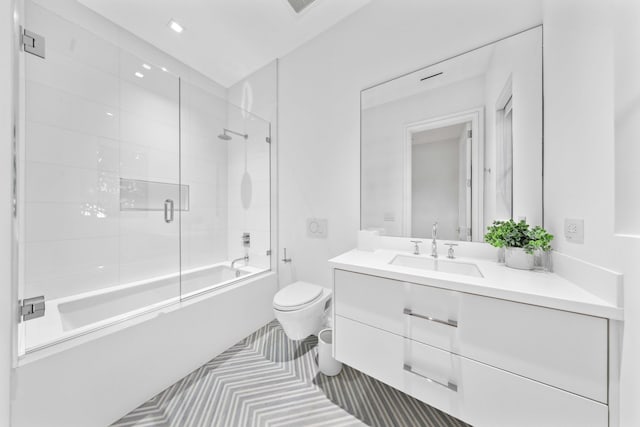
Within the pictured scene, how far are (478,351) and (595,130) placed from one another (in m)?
0.94

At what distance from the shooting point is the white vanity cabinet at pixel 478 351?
2.26ft

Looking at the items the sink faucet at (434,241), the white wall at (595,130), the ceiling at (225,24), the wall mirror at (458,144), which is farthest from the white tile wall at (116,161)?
the white wall at (595,130)

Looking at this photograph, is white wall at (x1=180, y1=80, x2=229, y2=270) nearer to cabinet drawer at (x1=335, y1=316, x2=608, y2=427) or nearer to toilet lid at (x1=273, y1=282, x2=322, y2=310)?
toilet lid at (x1=273, y1=282, x2=322, y2=310)

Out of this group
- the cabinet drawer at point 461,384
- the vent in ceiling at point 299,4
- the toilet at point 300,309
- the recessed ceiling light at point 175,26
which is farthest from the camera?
the recessed ceiling light at point 175,26

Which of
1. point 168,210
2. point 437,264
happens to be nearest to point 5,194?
point 168,210

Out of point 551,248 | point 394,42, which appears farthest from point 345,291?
point 394,42

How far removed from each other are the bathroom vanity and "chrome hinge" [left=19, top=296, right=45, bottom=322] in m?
1.47

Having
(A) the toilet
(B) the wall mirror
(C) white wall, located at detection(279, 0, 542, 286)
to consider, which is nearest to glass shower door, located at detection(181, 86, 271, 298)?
(C) white wall, located at detection(279, 0, 542, 286)

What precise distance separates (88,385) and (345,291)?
1.34 meters

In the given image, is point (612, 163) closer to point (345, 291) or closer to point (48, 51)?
point (345, 291)

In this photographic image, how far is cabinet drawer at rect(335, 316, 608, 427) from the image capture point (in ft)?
2.33

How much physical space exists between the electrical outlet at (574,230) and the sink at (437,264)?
1.24ft

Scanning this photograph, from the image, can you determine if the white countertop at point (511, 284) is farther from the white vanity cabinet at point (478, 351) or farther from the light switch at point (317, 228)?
the light switch at point (317, 228)

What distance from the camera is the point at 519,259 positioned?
3.50 feet
